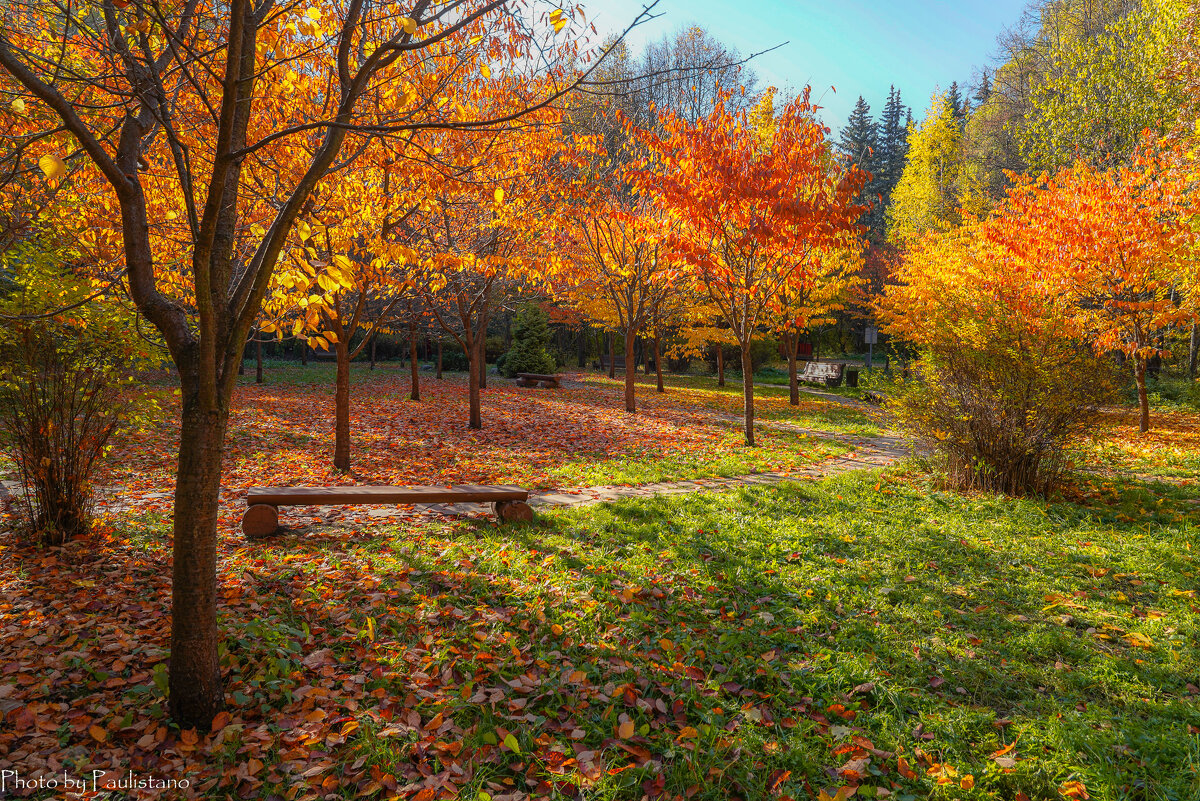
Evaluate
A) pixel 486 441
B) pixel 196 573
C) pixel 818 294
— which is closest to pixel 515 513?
pixel 196 573

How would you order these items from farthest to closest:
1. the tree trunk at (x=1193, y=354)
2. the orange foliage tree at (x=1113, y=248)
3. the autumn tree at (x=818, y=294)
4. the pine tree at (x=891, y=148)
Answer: the pine tree at (x=891, y=148)
the tree trunk at (x=1193, y=354)
the autumn tree at (x=818, y=294)
the orange foliage tree at (x=1113, y=248)

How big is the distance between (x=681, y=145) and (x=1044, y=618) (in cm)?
811

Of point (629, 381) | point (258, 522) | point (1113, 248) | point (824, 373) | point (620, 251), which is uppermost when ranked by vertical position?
point (620, 251)

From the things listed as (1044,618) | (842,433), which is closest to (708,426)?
(842,433)

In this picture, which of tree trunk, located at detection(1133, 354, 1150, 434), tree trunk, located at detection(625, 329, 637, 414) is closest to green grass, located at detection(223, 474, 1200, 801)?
tree trunk, located at detection(1133, 354, 1150, 434)

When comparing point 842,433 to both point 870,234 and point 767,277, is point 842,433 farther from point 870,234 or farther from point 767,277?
point 870,234

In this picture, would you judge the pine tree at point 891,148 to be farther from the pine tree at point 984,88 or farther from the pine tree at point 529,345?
the pine tree at point 529,345

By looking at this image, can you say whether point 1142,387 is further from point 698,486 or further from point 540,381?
point 540,381

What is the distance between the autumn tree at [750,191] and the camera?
351 inches

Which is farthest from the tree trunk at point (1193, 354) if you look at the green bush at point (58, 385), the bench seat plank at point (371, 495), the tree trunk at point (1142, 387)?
the green bush at point (58, 385)

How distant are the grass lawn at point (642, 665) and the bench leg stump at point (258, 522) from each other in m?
0.25

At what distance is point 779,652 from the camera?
3508mm

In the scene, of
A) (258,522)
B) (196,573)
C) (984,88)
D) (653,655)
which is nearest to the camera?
(196,573)

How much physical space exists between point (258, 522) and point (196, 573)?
9.14ft
